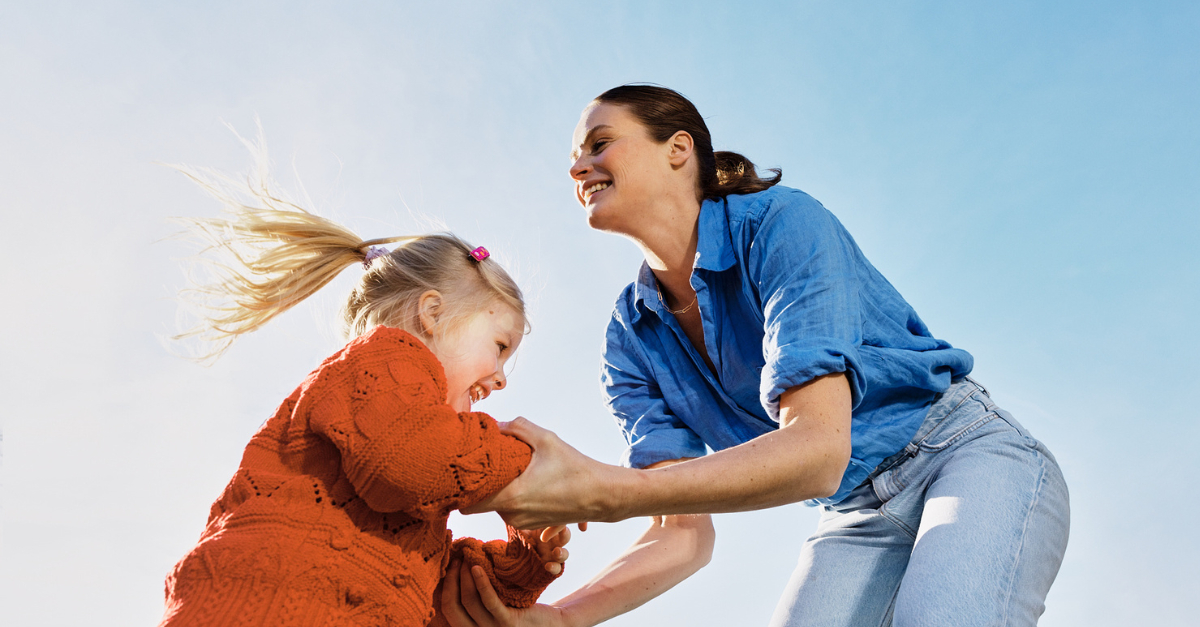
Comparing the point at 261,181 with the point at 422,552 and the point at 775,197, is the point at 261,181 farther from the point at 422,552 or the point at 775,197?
the point at 775,197

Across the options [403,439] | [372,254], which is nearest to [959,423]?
[403,439]

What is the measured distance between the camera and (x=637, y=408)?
2969mm

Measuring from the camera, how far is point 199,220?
254 centimetres

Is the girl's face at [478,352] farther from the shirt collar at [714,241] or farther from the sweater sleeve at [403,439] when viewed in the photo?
the shirt collar at [714,241]

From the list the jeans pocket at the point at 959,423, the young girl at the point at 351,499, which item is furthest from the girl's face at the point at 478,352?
the jeans pocket at the point at 959,423

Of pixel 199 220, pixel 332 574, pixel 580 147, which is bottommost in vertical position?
pixel 332 574

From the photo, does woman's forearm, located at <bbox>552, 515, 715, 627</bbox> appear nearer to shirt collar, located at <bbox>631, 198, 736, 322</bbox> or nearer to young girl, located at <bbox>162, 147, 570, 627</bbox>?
young girl, located at <bbox>162, 147, 570, 627</bbox>

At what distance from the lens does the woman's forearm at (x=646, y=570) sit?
104 inches

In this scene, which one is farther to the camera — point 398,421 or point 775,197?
point 775,197

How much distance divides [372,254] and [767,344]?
1.19m

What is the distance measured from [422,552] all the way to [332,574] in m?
0.26

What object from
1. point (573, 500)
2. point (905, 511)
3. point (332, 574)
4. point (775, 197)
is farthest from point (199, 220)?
point (905, 511)

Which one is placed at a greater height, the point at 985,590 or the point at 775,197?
the point at 775,197

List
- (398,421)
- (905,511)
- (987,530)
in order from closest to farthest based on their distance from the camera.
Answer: (398,421)
(987,530)
(905,511)
